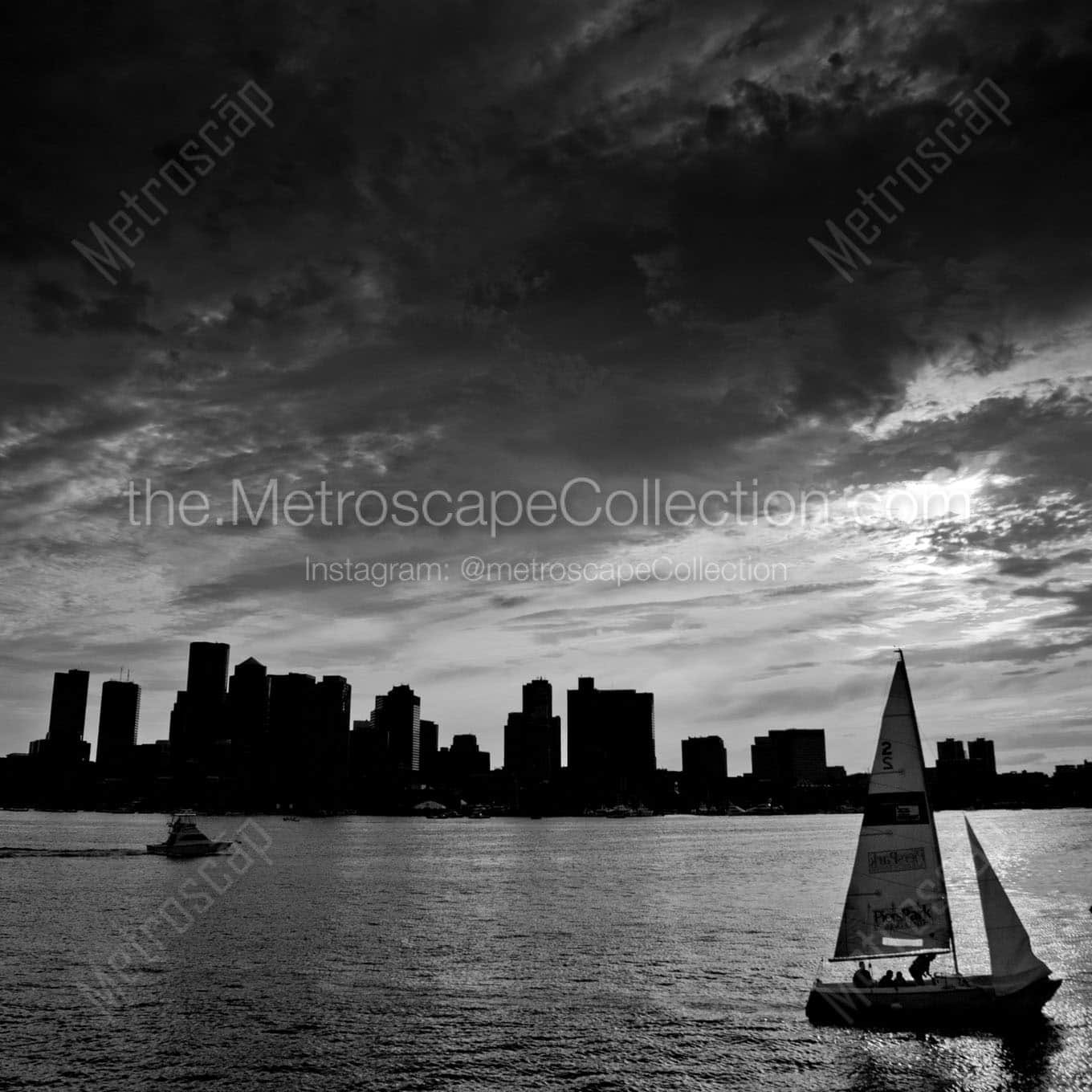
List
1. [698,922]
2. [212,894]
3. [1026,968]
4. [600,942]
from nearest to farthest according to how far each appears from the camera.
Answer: [1026,968] < [600,942] < [698,922] < [212,894]

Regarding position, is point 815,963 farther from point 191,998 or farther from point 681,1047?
point 191,998

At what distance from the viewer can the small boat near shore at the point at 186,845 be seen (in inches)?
6019

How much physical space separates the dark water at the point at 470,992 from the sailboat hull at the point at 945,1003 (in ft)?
3.06

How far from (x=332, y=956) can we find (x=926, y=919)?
39.0 m

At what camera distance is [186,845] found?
15400cm

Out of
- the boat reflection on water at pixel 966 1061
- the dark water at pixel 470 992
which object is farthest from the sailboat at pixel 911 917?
the dark water at pixel 470 992

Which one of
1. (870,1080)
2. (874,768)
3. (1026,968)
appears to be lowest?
(870,1080)

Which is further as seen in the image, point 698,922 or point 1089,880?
point 1089,880

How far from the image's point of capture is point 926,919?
4288 centimetres

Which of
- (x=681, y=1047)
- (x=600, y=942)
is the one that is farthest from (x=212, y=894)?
(x=681, y=1047)

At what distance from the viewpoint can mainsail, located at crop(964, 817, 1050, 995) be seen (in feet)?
137

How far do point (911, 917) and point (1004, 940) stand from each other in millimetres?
3865

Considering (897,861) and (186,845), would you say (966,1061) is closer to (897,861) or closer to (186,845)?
(897,861)

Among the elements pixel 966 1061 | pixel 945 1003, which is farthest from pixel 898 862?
pixel 966 1061
